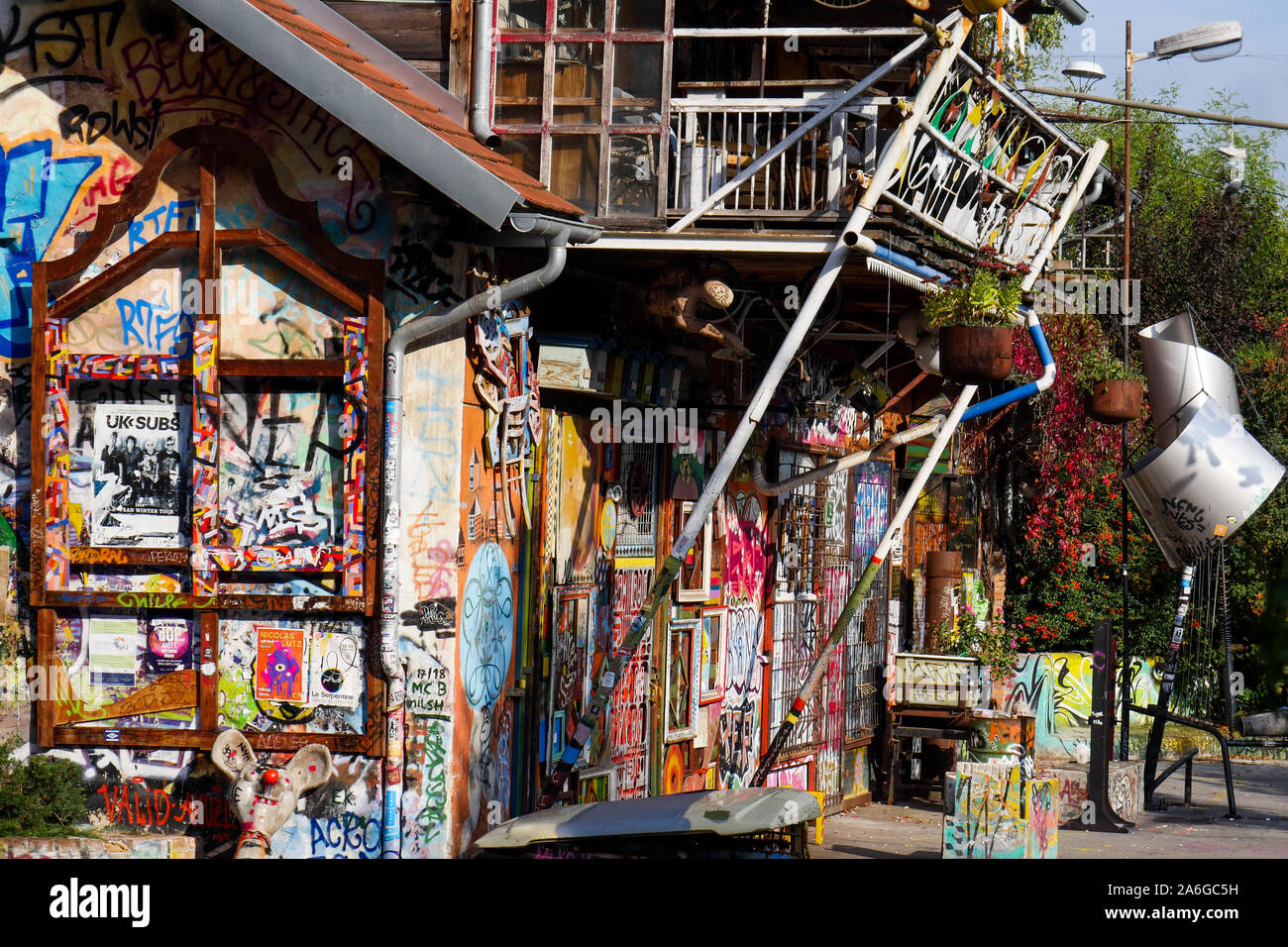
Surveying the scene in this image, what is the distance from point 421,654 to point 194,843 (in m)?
1.55

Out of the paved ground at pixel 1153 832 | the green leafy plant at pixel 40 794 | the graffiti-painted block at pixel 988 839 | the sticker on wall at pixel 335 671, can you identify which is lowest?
the paved ground at pixel 1153 832

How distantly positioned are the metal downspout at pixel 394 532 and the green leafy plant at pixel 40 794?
5.49 feet

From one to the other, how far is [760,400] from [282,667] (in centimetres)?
326

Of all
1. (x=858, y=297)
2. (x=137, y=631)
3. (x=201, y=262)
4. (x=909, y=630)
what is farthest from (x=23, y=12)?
(x=909, y=630)

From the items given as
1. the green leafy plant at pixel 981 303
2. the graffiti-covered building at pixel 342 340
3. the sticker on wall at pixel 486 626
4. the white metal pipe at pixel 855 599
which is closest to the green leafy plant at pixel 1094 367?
the white metal pipe at pixel 855 599

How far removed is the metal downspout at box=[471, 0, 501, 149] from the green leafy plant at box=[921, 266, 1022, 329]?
10.1ft

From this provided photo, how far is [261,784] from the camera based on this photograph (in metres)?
8.09

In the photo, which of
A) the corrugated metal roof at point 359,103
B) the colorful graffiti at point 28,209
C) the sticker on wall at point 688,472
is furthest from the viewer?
the sticker on wall at point 688,472

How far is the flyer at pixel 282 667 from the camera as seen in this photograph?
27.5ft

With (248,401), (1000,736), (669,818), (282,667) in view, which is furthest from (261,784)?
(1000,736)

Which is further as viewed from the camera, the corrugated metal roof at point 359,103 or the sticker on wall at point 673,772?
the sticker on wall at point 673,772

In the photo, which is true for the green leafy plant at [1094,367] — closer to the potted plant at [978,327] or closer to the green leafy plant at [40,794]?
the potted plant at [978,327]

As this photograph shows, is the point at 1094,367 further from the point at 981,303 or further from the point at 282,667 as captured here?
the point at 282,667

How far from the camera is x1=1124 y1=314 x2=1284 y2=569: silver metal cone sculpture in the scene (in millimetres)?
14359
